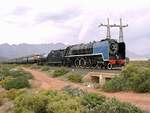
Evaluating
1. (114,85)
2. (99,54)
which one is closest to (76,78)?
(99,54)

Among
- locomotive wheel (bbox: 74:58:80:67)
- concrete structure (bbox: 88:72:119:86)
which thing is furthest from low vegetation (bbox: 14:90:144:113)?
locomotive wheel (bbox: 74:58:80:67)

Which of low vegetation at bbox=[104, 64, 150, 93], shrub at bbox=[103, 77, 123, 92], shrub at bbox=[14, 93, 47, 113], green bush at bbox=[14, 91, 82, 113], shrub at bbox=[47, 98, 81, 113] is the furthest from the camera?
shrub at bbox=[103, 77, 123, 92]

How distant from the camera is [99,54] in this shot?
4588 centimetres

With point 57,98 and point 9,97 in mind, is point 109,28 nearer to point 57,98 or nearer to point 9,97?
point 9,97

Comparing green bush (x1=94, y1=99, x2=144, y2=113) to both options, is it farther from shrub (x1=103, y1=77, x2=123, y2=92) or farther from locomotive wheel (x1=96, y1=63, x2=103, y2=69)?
locomotive wheel (x1=96, y1=63, x2=103, y2=69)

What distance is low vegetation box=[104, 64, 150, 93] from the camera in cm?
2728

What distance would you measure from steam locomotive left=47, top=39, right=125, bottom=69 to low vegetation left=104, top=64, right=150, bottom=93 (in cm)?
1271

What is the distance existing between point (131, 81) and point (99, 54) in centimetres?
1672

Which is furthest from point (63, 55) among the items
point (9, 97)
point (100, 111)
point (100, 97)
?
point (100, 111)

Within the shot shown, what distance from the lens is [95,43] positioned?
160 ft

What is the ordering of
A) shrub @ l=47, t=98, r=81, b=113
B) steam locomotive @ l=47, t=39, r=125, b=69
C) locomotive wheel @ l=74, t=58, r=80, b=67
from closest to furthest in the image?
1. shrub @ l=47, t=98, r=81, b=113
2. steam locomotive @ l=47, t=39, r=125, b=69
3. locomotive wheel @ l=74, t=58, r=80, b=67

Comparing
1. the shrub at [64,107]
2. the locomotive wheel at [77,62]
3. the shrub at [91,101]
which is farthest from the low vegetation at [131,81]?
the locomotive wheel at [77,62]

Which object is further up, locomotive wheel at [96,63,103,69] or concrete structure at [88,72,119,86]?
locomotive wheel at [96,63,103,69]

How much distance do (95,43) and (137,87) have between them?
70.1 feet
